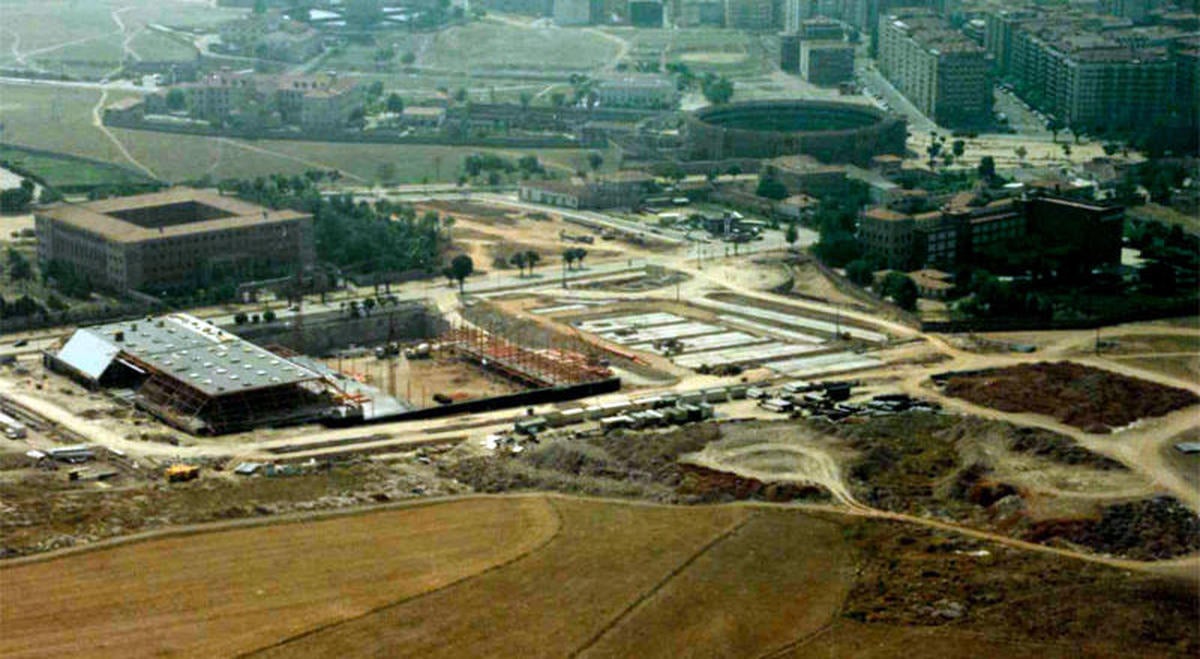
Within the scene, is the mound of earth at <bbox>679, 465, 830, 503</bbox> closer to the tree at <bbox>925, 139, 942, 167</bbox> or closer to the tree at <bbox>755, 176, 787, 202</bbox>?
the tree at <bbox>755, 176, 787, 202</bbox>

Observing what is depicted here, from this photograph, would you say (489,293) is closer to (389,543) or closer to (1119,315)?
(1119,315)

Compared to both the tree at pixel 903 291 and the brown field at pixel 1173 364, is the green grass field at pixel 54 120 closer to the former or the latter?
the tree at pixel 903 291

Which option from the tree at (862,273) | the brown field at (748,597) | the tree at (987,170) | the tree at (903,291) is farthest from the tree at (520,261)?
the brown field at (748,597)

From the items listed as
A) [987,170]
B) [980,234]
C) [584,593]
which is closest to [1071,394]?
[980,234]

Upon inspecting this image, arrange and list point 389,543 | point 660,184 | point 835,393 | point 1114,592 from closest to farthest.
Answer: point 1114,592
point 389,543
point 835,393
point 660,184

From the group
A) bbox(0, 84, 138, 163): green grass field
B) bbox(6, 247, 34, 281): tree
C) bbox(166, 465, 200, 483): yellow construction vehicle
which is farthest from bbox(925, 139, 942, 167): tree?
bbox(166, 465, 200, 483): yellow construction vehicle

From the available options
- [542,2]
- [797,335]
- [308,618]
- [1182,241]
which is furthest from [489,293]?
[542,2]

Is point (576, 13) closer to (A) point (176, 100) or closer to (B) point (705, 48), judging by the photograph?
(B) point (705, 48)
